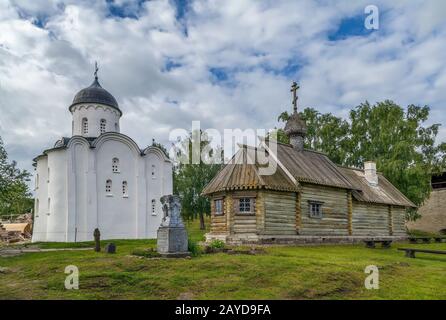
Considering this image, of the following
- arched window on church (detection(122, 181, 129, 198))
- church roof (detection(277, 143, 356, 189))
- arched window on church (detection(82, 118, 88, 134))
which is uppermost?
arched window on church (detection(82, 118, 88, 134))

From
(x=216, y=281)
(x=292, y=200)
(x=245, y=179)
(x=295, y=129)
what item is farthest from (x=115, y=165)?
(x=216, y=281)

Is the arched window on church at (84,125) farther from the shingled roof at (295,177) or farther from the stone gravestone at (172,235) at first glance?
the stone gravestone at (172,235)

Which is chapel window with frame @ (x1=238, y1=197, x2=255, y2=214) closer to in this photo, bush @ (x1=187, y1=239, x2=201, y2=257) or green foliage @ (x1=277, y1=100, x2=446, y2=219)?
bush @ (x1=187, y1=239, x2=201, y2=257)

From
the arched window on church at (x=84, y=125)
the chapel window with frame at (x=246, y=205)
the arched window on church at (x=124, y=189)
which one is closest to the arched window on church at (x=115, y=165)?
the arched window on church at (x=124, y=189)

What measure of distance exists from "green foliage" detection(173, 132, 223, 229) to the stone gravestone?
86.6 ft

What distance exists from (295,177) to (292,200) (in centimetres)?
137

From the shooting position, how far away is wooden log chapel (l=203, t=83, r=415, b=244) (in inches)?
803

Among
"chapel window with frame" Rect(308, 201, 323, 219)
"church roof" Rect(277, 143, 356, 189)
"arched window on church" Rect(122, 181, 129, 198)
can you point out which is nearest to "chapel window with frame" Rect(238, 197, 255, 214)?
"church roof" Rect(277, 143, 356, 189)

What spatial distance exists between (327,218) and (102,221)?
16.5 m

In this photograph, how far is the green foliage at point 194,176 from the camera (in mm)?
41500

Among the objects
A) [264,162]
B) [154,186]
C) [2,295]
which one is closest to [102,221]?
[154,186]

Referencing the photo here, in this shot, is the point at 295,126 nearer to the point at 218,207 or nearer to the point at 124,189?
the point at 218,207

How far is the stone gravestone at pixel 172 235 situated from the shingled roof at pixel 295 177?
6645 millimetres

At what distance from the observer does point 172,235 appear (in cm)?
1347
